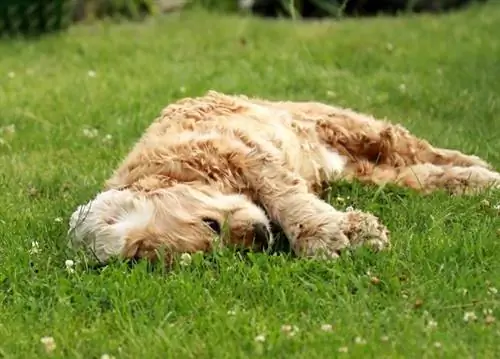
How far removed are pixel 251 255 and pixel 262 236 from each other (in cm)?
19

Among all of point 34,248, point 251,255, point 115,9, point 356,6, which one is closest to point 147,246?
point 251,255

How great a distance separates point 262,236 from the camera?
191 inches

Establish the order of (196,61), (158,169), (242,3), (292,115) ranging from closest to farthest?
(158,169) → (292,115) → (196,61) → (242,3)

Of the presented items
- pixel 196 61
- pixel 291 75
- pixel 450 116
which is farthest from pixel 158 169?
pixel 196 61

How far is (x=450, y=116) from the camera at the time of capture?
783 centimetres

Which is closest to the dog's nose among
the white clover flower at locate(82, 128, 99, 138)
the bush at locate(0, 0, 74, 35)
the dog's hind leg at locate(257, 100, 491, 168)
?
the dog's hind leg at locate(257, 100, 491, 168)

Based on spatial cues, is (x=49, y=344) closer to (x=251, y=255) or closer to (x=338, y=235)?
(x=251, y=255)

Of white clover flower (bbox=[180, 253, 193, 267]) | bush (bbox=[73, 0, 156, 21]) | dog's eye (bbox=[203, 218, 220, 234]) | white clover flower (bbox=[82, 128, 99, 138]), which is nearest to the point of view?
white clover flower (bbox=[180, 253, 193, 267])

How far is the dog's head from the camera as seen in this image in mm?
4609

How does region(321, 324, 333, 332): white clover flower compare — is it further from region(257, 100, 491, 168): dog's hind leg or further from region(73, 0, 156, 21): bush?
region(73, 0, 156, 21): bush

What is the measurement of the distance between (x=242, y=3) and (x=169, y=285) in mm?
9277

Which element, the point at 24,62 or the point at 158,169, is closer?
the point at 158,169

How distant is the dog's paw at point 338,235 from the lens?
477cm

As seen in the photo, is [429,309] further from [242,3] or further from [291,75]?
[242,3]
